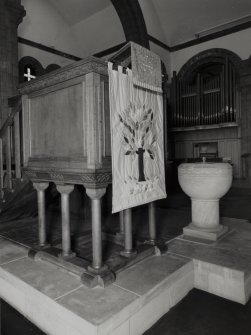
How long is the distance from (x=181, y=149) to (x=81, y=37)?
5.22 metres

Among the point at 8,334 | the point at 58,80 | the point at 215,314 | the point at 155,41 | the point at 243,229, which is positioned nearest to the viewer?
the point at 8,334

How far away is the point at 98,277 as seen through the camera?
2020mm

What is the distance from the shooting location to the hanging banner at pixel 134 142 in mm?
2039

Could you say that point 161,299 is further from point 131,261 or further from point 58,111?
point 58,111

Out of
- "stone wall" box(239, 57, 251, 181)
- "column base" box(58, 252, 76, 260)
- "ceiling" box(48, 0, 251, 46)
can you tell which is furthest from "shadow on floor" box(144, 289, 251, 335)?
→ "ceiling" box(48, 0, 251, 46)

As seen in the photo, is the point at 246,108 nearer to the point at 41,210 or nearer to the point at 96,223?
the point at 41,210

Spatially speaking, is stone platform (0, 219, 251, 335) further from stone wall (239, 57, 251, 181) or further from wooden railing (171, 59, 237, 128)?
wooden railing (171, 59, 237, 128)

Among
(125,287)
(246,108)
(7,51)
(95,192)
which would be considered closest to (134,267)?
(125,287)

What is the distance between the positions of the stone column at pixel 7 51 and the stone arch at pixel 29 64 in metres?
2.57

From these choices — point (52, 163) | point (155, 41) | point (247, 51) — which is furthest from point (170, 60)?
point (52, 163)

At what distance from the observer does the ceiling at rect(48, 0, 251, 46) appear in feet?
26.9

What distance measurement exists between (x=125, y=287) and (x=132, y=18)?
19.7 feet

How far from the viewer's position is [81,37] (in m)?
9.93

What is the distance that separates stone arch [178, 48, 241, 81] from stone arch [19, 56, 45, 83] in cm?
443
